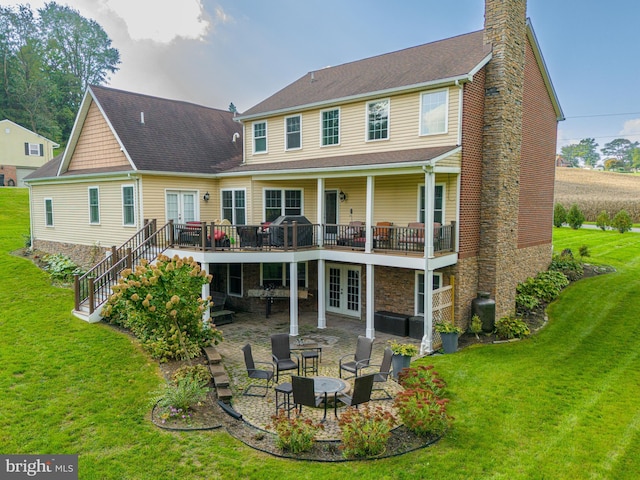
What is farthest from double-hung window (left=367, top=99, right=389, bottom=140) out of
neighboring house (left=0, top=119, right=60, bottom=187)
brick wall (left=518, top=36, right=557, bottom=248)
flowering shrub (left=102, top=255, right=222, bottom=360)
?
neighboring house (left=0, top=119, right=60, bottom=187)

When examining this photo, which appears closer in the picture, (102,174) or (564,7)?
(102,174)

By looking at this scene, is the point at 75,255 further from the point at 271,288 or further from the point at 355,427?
the point at 355,427

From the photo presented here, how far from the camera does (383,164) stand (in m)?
13.1

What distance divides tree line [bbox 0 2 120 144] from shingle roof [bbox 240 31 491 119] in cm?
4539

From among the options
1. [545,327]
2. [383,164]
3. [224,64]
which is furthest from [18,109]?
[545,327]

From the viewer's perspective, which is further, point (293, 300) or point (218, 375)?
point (293, 300)

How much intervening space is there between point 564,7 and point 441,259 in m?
25.1

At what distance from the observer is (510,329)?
14.0m

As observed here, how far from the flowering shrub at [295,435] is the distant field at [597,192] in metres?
39.6

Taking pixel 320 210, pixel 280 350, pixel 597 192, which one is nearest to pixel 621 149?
pixel 597 192

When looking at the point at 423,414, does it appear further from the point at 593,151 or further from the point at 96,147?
the point at 593,151

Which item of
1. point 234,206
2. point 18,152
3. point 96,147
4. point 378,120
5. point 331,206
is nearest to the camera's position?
point 378,120

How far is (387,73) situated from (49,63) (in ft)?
176

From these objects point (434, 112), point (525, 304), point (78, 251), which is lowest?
point (525, 304)
